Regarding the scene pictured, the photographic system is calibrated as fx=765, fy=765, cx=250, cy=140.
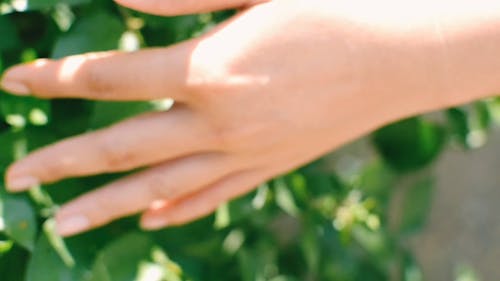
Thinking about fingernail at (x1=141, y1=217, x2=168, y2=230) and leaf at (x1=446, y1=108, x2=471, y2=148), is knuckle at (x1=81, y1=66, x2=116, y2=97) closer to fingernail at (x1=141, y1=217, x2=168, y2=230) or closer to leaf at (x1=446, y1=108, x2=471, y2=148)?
fingernail at (x1=141, y1=217, x2=168, y2=230)

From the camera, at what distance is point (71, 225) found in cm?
50

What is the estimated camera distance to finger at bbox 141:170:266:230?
0.54 meters

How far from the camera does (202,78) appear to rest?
0.46 metres

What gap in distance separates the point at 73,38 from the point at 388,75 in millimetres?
210

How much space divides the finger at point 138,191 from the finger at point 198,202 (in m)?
0.03

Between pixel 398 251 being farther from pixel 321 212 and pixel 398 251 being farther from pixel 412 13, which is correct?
pixel 412 13

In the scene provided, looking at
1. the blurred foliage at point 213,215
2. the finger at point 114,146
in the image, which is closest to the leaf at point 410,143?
the blurred foliage at point 213,215

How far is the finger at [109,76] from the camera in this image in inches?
18.0

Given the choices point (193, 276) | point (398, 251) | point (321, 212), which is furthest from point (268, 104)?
point (398, 251)

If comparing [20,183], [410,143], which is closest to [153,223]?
[20,183]

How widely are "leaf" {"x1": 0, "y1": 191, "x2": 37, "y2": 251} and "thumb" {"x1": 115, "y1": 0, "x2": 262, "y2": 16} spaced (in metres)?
0.14

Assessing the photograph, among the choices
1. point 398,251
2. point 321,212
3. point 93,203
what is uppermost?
point 93,203

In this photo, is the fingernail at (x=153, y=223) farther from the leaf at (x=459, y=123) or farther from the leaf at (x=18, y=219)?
the leaf at (x=459, y=123)

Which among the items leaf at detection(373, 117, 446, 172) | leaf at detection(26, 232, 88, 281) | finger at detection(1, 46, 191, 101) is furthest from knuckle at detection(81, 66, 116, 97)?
Result: leaf at detection(373, 117, 446, 172)
